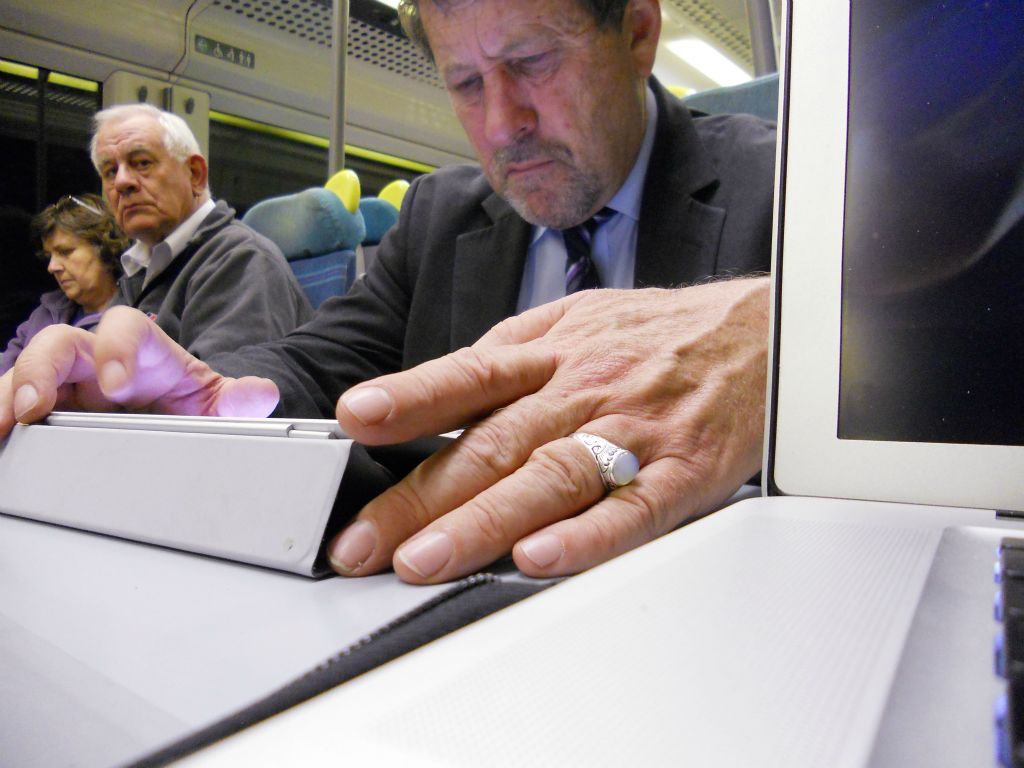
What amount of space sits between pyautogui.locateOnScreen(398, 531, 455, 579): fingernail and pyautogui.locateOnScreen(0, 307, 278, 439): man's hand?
310 mm

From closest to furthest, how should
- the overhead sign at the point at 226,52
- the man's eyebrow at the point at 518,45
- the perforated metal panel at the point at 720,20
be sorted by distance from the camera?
1. the man's eyebrow at the point at 518,45
2. the overhead sign at the point at 226,52
3. the perforated metal panel at the point at 720,20

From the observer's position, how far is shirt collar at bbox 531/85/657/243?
1.02 meters

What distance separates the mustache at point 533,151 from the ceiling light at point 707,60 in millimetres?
2610

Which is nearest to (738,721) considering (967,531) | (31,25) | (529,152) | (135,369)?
(967,531)

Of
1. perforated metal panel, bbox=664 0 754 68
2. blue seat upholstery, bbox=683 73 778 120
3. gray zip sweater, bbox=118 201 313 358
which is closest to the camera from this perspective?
blue seat upholstery, bbox=683 73 778 120

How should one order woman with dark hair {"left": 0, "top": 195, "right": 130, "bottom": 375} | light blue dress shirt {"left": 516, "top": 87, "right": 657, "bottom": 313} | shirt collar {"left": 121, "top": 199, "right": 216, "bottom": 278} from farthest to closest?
woman with dark hair {"left": 0, "top": 195, "right": 130, "bottom": 375}
shirt collar {"left": 121, "top": 199, "right": 216, "bottom": 278}
light blue dress shirt {"left": 516, "top": 87, "right": 657, "bottom": 313}

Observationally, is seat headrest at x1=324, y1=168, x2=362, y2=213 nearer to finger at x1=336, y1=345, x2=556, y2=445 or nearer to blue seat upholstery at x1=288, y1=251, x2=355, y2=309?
blue seat upholstery at x1=288, y1=251, x2=355, y2=309

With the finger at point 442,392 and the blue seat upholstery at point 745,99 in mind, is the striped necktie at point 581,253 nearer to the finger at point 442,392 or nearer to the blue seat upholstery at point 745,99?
the blue seat upholstery at point 745,99

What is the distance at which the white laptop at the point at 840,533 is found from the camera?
11cm

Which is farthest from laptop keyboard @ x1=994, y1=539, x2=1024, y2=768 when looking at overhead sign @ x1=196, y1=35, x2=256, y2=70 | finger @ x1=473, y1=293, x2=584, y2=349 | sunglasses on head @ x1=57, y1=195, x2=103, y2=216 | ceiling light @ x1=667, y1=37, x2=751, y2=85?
ceiling light @ x1=667, y1=37, x2=751, y2=85

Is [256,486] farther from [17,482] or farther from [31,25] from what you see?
[31,25]

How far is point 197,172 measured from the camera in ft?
6.44

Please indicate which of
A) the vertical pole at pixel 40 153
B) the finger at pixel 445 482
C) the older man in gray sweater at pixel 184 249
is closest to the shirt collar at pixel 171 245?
the older man in gray sweater at pixel 184 249

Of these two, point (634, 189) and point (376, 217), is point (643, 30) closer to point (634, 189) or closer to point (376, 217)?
point (634, 189)
